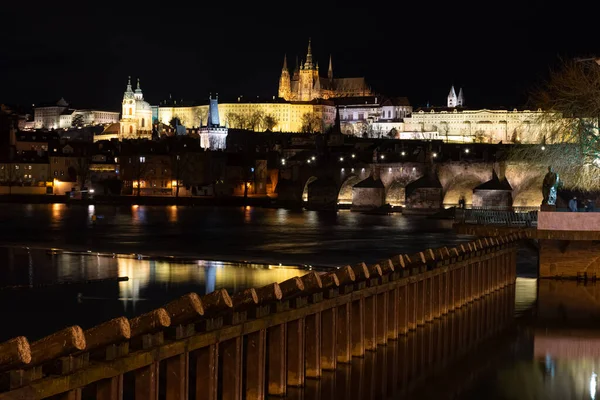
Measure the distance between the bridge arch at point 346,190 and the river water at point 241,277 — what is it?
40557 millimetres

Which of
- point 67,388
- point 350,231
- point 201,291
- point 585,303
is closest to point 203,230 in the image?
point 350,231

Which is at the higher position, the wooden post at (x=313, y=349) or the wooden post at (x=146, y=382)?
the wooden post at (x=146, y=382)

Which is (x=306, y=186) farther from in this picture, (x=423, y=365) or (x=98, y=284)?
(x=423, y=365)

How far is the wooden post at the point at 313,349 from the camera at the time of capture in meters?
14.6

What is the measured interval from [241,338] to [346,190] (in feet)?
304

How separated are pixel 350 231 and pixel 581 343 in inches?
1487

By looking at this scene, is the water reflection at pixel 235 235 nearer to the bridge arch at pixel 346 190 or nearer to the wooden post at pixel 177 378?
the wooden post at pixel 177 378

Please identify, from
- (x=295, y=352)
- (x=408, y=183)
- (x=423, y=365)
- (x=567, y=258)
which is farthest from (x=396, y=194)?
(x=295, y=352)

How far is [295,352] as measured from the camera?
46.0 feet

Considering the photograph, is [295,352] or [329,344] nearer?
[295,352]

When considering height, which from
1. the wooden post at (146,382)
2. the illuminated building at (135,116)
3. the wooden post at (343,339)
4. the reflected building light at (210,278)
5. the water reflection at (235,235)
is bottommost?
the water reflection at (235,235)

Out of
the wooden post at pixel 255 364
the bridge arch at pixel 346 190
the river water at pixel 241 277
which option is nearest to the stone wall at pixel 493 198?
the bridge arch at pixel 346 190

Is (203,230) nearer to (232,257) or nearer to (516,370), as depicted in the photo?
(232,257)

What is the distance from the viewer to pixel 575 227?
86.9ft
